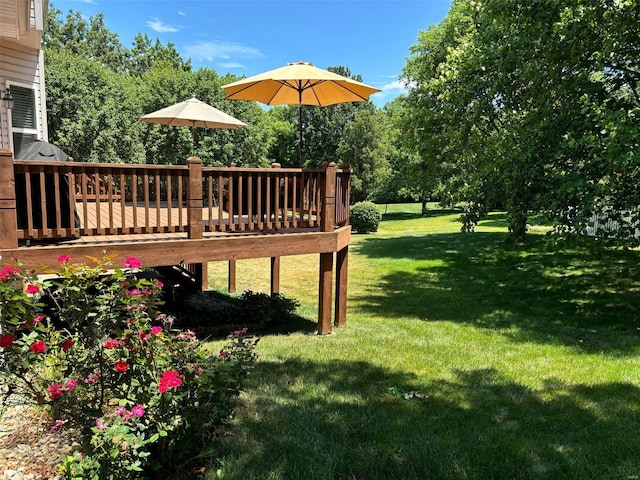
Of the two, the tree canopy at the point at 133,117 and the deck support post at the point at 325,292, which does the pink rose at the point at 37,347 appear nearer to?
the deck support post at the point at 325,292

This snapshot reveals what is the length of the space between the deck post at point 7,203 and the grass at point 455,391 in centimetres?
273

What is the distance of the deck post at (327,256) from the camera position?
6.25 m

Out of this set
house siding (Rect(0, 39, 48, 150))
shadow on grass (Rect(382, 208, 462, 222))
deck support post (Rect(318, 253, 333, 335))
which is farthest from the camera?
shadow on grass (Rect(382, 208, 462, 222))

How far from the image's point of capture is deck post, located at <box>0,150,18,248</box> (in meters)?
4.22

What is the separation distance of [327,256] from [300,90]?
285 cm

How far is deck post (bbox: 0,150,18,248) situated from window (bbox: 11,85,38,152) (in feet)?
14.6

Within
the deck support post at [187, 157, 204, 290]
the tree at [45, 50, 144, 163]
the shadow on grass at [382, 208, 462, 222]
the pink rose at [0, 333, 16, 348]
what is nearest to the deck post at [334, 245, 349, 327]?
the deck support post at [187, 157, 204, 290]

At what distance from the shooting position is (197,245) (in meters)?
5.41

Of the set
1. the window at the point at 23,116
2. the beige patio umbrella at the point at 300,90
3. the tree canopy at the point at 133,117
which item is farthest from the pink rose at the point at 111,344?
the tree canopy at the point at 133,117

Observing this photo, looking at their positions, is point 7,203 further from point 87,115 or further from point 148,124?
point 148,124

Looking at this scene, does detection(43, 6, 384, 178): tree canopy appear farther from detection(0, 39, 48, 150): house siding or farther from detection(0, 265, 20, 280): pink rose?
detection(0, 265, 20, 280): pink rose

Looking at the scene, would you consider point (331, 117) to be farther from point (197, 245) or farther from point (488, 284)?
point (197, 245)

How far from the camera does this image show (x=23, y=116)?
831 cm

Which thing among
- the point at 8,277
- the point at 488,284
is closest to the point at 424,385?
the point at 8,277
